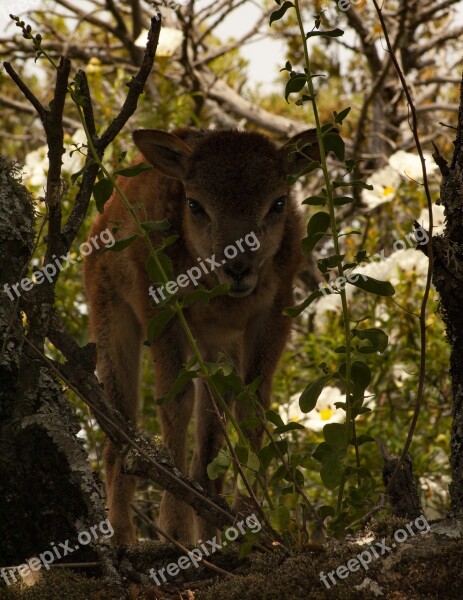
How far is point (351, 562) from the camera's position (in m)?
2.54

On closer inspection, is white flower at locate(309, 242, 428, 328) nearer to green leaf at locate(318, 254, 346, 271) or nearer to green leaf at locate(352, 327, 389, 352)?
green leaf at locate(352, 327, 389, 352)

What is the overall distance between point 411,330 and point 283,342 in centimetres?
109

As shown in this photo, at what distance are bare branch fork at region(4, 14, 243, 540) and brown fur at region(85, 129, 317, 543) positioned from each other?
1.18m

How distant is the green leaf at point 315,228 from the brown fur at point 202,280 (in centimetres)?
125

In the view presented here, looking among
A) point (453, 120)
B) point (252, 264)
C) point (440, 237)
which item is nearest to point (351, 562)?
point (440, 237)

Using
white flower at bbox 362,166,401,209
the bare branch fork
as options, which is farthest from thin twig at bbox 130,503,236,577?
white flower at bbox 362,166,401,209

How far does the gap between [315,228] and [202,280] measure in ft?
6.09

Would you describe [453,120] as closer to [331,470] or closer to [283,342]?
[283,342]

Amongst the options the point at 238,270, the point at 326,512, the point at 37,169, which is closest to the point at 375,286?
the point at 326,512

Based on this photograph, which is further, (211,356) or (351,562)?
(211,356)

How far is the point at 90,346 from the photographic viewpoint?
303 cm

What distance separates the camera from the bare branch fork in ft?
9.38

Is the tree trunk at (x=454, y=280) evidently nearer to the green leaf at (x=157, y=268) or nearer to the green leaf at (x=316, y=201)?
the green leaf at (x=316, y=201)

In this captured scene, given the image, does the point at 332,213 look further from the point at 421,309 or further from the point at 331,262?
the point at 421,309
